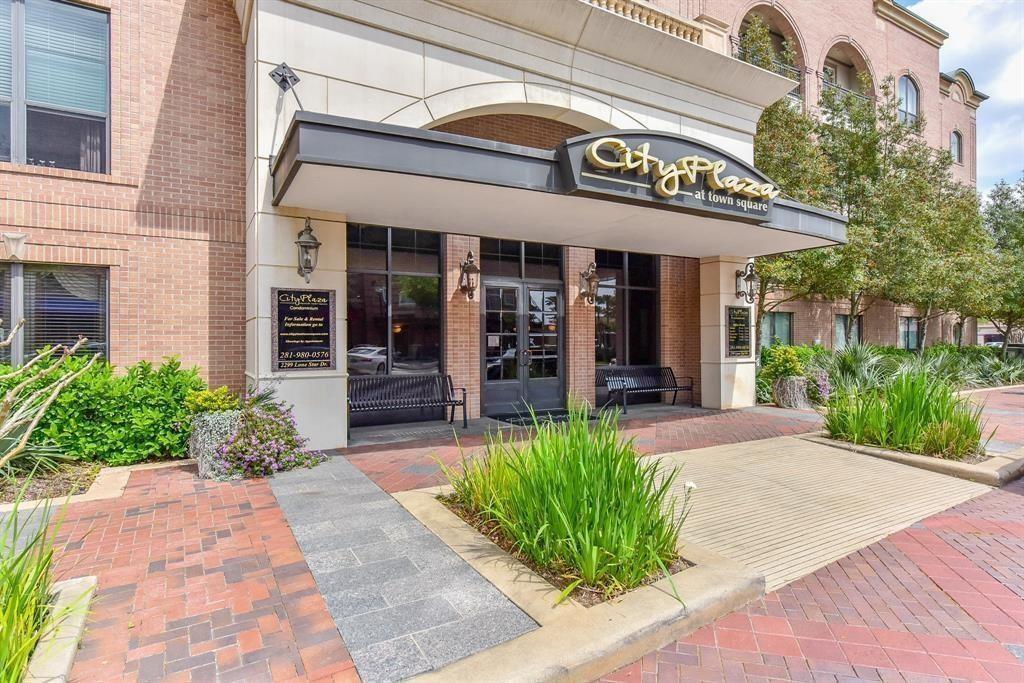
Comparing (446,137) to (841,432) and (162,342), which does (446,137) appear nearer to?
(162,342)

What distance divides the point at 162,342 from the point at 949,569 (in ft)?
30.6

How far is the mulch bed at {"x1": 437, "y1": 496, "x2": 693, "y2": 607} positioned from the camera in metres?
3.15

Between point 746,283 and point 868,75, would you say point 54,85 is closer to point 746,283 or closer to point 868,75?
point 746,283

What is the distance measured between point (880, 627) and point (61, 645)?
170 inches

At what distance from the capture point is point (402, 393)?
962 centimetres

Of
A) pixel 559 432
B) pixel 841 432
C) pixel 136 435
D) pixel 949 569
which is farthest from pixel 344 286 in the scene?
pixel 841 432

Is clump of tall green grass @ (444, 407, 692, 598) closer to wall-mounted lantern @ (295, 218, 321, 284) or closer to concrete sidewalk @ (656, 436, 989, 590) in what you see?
concrete sidewalk @ (656, 436, 989, 590)

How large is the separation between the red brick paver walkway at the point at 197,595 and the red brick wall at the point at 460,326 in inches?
218

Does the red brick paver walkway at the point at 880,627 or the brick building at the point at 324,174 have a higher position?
the brick building at the point at 324,174

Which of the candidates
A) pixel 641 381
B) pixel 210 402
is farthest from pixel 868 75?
pixel 210 402

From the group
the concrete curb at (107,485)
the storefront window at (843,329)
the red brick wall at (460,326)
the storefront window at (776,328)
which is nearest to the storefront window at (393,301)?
the red brick wall at (460,326)

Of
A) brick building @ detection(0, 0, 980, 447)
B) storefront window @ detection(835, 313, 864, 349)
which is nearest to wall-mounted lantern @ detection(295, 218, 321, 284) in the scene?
brick building @ detection(0, 0, 980, 447)

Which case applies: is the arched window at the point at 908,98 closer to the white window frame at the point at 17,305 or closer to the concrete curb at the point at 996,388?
the concrete curb at the point at 996,388

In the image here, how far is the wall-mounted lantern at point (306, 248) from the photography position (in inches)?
276
